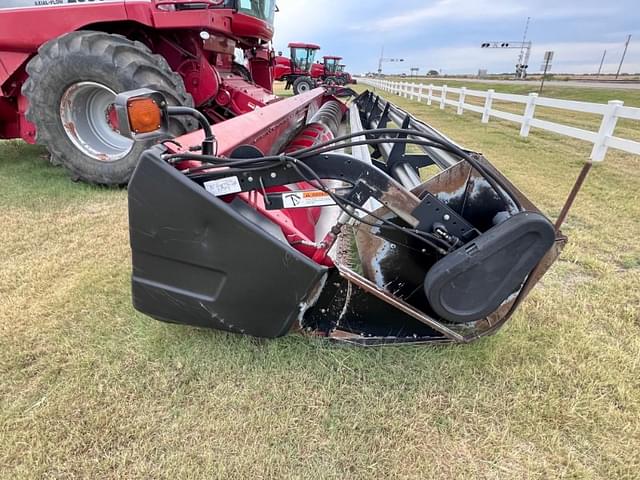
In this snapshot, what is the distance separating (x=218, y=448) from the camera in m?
1.33

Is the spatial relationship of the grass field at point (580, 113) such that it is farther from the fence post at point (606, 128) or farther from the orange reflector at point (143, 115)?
the orange reflector at point (143, 115)

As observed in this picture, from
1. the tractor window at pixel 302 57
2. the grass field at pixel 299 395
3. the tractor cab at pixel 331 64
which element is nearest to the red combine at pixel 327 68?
the tractor cab at pixel 331 64

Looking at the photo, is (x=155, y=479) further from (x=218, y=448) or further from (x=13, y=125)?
(x=13, y=125)

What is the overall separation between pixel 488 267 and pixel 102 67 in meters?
3.47

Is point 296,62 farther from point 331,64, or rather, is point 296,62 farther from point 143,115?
point 143,115

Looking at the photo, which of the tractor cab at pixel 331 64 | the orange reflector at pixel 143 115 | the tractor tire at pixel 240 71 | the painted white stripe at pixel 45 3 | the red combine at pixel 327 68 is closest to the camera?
the orange reflector at pixel 143 115

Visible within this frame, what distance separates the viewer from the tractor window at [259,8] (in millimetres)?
4379

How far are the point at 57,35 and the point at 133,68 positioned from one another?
1.26 meters

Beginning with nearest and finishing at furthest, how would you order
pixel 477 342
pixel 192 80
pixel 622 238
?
pixel 477 342, pixel 622 238, pixel 192 80

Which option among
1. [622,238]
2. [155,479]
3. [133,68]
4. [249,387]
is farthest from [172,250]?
[622,238]

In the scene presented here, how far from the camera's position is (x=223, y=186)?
4.58 feet

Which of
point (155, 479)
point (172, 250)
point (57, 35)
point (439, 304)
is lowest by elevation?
point (155, 479)

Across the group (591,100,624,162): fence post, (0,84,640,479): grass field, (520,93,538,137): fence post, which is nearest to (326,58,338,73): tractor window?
(520,93,538,137): fence post

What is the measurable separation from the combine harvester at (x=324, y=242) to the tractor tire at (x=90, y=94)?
2127mm
